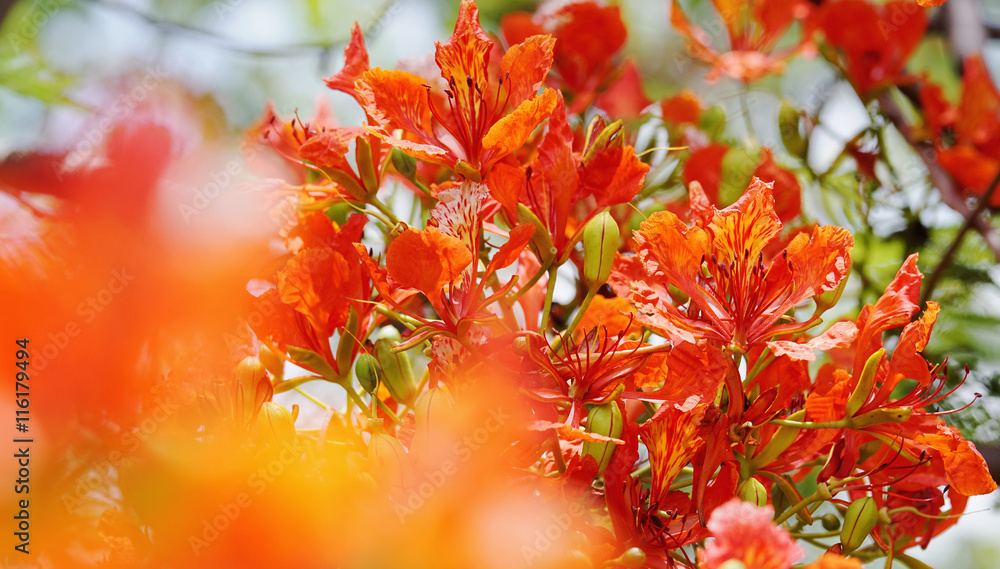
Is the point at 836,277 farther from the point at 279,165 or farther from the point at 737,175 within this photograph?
the point at 279,165

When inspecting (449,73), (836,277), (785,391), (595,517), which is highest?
(449,73)

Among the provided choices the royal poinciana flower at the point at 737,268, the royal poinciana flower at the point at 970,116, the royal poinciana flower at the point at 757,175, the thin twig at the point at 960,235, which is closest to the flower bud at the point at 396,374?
the royal poinciana flower at the point at 737,268

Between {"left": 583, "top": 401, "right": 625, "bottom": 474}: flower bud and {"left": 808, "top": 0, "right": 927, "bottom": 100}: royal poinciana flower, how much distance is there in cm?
105

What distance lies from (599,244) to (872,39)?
979mm

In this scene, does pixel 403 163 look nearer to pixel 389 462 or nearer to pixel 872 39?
pixel 389 462

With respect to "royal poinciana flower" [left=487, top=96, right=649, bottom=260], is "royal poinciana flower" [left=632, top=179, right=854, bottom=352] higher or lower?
lower

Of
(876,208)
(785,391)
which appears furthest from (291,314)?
(876,208)

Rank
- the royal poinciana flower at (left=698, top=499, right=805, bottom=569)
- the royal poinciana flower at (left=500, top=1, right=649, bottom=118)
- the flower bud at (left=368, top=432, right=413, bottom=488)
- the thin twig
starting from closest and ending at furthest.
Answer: the royal poinciana flower at (left=698, top=499, right=805, bottom=569)
the flower bud at (left=368, top=432, right=413, bottom=488)
the thin twig
the royal poinciana flower at (left=500, top=1, right=649, bottom=118)

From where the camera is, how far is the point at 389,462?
54 cm

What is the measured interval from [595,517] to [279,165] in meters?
0.58

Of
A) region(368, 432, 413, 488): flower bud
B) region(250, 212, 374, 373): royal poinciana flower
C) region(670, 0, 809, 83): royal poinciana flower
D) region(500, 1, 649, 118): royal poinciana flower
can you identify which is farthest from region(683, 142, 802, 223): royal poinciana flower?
region(368, 432, 413, 488): flower bud

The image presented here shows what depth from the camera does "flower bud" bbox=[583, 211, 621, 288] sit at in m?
0.65

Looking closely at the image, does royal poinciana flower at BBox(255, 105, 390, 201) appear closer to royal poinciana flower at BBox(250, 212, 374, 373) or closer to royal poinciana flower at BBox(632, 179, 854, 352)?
royal poinciana flower at BBox(250, 212, 374, 373)

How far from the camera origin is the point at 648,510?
62 cm
